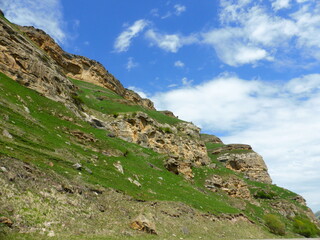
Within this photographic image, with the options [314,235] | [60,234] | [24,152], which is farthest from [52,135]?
[314,235]

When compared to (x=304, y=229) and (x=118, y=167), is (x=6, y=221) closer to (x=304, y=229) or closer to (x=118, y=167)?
(x=118, y=167)

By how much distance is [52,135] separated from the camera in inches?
1483

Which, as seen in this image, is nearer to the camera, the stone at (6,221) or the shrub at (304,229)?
the stone at (6,221)

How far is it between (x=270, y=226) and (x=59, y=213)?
51.8 m

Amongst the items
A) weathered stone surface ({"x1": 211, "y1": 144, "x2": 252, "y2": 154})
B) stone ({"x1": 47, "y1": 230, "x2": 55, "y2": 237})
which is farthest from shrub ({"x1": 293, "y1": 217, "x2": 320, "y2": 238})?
weathered stone surface ({"x1": 211, "y1": 144, "x2": 252, "y2": 154})

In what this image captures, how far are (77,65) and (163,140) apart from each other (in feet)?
270

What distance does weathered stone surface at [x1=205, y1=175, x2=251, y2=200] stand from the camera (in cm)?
7294

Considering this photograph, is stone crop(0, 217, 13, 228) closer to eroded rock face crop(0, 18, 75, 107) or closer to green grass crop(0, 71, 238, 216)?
green grass crop(0, 71, 238, 216)

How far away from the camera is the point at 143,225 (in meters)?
23.1

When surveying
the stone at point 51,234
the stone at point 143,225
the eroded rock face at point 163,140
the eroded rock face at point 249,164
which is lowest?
the stone at point 51,234

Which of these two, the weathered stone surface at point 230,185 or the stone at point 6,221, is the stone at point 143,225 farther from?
the weathered stone surface at point 230,185

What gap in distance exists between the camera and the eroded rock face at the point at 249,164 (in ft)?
434

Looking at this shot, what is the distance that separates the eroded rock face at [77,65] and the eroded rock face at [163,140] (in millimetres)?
65851

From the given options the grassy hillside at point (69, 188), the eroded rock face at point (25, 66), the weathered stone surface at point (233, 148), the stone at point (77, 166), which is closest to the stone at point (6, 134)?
the grassy hillside at point (69, 188)
